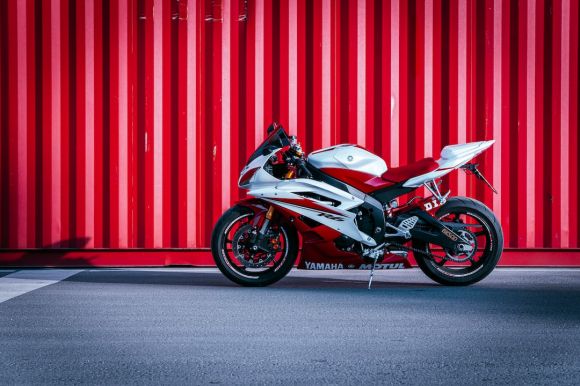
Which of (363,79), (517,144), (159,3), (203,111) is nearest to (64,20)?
(159,3)

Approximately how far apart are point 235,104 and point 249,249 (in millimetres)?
2194

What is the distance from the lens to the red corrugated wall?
8031 mm

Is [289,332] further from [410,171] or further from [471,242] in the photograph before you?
[471,242]

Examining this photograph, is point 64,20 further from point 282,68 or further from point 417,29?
point 417,29

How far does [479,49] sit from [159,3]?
10.2ft

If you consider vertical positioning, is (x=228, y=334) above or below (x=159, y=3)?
below

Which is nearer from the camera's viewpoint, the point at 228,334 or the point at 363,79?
the point at 228,334

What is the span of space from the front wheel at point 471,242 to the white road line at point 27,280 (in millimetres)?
2962

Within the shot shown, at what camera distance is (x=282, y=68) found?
8.12m

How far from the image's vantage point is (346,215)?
20.5 ft

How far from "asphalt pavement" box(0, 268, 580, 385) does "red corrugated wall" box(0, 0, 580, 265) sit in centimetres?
110

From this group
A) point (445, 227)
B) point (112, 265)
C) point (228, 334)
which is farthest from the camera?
point (112, 265)

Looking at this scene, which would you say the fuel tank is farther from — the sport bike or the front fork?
the front fork

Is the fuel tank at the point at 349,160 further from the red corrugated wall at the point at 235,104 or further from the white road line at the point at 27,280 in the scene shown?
the white road line at the point at 27,280
